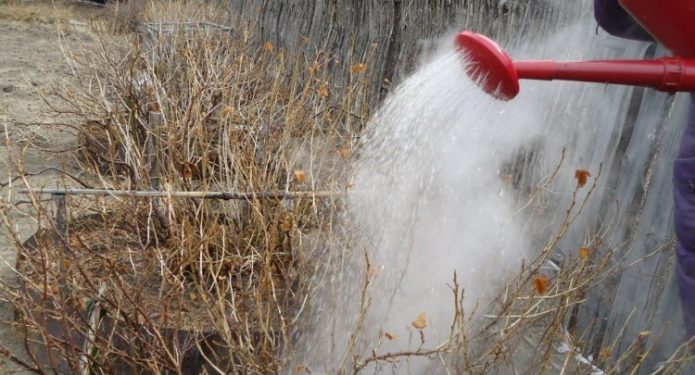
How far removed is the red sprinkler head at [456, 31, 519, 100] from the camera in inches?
66.0

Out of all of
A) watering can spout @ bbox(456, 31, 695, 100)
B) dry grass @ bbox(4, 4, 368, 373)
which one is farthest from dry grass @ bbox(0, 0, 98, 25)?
watering can spout @ bbox(456, 31, 695, 100)

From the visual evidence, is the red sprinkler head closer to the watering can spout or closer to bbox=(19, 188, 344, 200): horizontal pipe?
the watering can spout

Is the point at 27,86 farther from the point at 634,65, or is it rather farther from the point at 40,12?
the point at 40,12

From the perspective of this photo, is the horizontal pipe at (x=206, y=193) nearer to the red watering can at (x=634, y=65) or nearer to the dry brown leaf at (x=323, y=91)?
the dry brown leaf at (x=323, y=91)

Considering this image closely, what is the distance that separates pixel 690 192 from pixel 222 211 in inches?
84.5

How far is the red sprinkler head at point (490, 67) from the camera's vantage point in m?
1.68

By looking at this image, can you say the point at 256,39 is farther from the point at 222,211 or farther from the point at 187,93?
the point at 222,211

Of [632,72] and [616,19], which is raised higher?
[616,19]

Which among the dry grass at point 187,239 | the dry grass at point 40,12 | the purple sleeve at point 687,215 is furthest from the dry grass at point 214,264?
the dry grass at point 40,12

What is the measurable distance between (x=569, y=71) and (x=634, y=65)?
0.14 metres

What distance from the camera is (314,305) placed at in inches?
103

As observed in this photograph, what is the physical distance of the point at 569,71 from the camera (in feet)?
5.36

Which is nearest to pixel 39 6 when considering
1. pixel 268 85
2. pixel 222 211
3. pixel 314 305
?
pixel 268 85

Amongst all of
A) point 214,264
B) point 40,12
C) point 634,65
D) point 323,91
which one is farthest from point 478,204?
point 40,12
